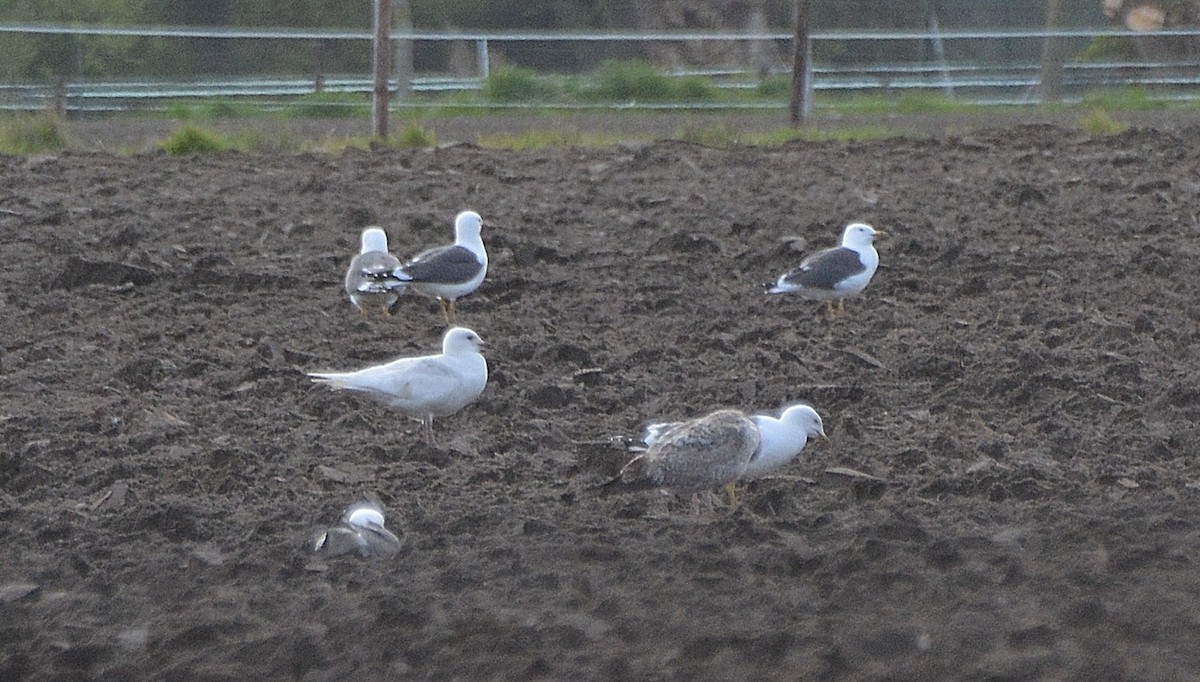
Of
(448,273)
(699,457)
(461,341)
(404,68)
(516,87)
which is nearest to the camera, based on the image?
(699,457)

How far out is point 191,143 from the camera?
18516mm

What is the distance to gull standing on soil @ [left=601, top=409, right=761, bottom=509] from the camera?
7.12m

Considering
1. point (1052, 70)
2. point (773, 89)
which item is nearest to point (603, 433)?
point (773, 89)

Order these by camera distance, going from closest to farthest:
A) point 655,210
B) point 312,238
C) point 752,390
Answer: point 752,390 → point 312,238 → point 655,210

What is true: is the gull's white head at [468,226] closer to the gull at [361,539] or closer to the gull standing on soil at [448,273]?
the gull standing on soil at [448,273]

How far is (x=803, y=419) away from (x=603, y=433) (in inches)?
47.6

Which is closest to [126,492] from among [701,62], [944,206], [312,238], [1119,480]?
[1119,480]

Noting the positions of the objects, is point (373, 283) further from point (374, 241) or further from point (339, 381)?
point (339, 381)

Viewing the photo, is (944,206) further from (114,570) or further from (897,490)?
(114,570)

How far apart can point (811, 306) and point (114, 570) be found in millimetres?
6168

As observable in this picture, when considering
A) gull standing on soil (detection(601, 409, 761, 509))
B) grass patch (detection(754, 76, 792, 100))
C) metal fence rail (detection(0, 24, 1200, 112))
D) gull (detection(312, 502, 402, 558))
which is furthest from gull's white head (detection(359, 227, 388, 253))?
grass patch (detection(754, 76, 792, 100))

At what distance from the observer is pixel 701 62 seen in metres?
29.8

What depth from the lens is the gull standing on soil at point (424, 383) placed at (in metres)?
8.33

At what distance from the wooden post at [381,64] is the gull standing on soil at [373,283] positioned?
25.6 ft
